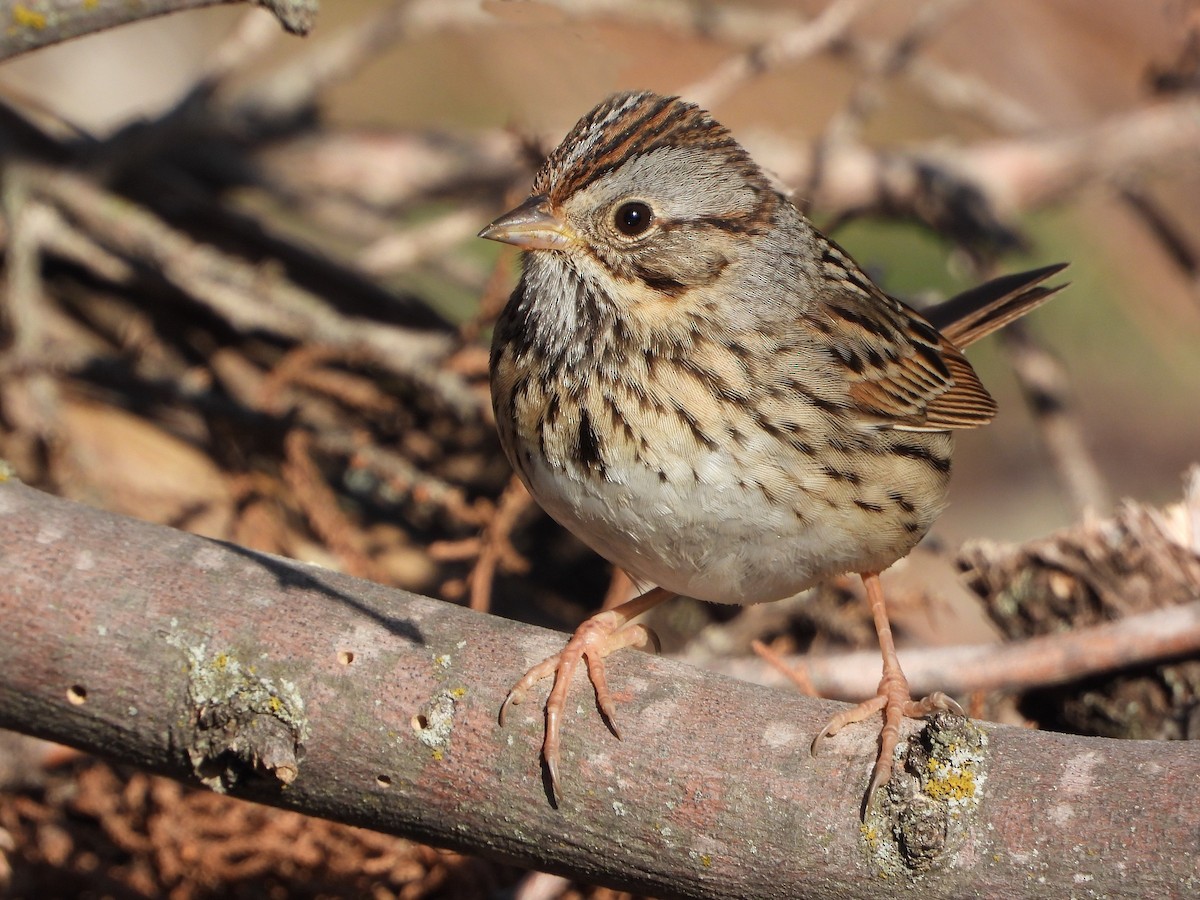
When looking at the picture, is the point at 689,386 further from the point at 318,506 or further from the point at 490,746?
the point at 318,506

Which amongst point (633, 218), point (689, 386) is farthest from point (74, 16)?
point (689, 386)

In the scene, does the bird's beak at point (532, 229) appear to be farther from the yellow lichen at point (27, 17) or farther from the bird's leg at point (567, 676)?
the yellow lichen at point (27, 17)

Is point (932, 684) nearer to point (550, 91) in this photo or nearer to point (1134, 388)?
point (550, 91)

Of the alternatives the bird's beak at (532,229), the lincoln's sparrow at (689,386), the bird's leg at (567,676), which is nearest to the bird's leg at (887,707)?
the lincoln's sparrow at (689,386)

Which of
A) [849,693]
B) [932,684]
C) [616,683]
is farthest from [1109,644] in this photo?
[616,683]

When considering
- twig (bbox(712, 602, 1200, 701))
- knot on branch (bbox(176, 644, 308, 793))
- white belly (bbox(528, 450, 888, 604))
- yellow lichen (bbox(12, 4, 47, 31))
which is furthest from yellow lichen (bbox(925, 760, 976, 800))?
yellow lichen (bbox(12, 4, 47, 31))

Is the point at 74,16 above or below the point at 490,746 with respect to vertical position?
above

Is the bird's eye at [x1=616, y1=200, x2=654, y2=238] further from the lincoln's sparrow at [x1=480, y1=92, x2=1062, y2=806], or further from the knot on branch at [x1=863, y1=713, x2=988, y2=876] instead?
the knot on branch at [x1=863, y1=713, x2=988, y2=876]
